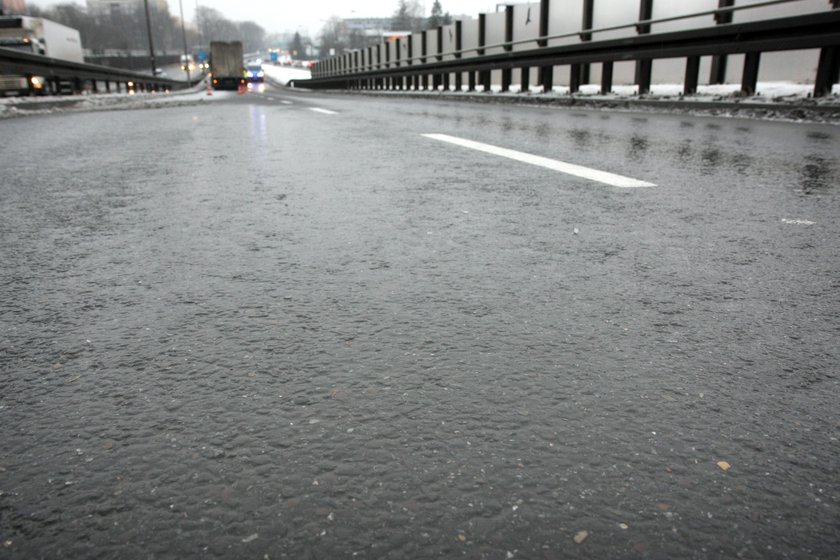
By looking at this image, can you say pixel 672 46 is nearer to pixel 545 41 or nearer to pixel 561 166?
pixel 545 41

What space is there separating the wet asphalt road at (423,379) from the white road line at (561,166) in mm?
511

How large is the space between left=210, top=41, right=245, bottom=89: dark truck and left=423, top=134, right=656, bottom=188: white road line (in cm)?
4817

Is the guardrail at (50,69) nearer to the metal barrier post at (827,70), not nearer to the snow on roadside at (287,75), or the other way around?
the metal barrier post at (827,70)

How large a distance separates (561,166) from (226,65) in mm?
51047

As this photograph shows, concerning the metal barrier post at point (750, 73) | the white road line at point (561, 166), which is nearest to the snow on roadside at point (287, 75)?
the metal barrier post at point (750, 73)

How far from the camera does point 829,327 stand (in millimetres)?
1519

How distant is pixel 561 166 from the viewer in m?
4.12

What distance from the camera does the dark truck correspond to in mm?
49812

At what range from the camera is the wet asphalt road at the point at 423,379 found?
87cm

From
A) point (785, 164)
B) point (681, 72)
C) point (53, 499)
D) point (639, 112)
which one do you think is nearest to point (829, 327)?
point (53, 499)

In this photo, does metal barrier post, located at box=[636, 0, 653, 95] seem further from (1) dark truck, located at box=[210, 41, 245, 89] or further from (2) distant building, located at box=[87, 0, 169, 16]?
(2) distant building, located at box=[87, 0, 169, 16]

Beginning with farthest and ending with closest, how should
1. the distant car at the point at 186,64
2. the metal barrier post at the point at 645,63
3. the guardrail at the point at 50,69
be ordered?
1. the distant car at the point at 186,64
2. the guardrail at the point at 50,69
3. the metal barrier post at the point at 645,63

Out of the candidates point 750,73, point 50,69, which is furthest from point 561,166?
point 50,69

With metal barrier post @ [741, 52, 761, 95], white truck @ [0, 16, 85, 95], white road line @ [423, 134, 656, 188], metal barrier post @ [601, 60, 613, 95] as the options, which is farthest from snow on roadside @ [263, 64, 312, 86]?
white road line @ [423, 134, 656, 188]
